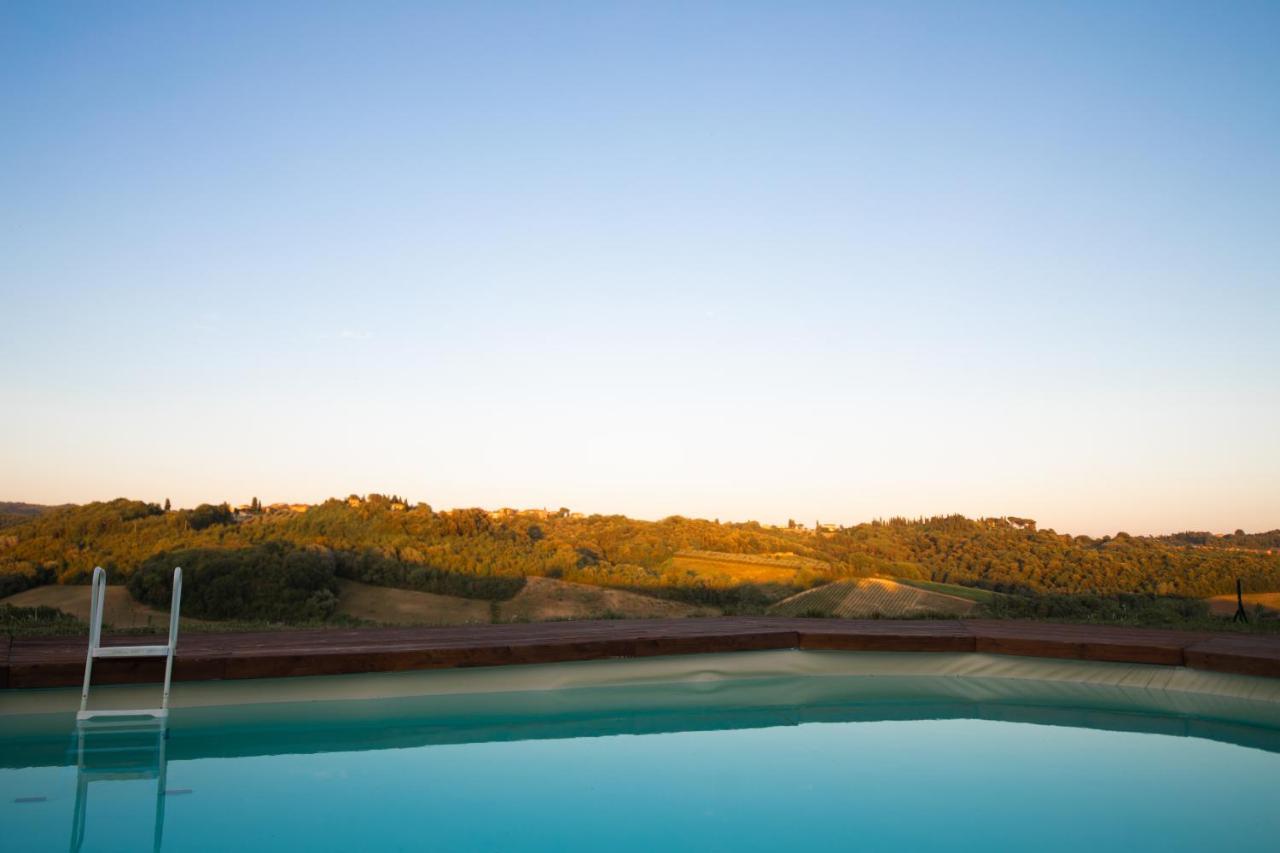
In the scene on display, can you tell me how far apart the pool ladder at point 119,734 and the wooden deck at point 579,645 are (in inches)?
8.9

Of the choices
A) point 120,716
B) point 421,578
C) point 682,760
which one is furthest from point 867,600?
point 120,716

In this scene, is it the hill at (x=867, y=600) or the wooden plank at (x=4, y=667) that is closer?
the wooden plank at (x=4, y=667)

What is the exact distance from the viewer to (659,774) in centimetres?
309

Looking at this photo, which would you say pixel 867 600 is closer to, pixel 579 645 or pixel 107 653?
pixel 579 645

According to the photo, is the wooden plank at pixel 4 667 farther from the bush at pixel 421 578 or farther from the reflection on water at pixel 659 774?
the bush at pixel 421 578

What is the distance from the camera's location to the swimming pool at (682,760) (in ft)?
8.12

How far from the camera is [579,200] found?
10.8 m

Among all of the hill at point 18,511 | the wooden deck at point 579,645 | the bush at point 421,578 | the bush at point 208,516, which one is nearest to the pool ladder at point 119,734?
the wooden deck at point 579,645

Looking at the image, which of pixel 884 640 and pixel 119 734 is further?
pixel 884 640

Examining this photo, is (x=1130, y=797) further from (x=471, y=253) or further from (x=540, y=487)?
(x=540, y=487)

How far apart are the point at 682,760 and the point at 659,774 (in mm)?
209

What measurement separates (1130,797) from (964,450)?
33.0ft

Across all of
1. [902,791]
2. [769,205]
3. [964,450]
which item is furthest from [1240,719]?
[964,450]

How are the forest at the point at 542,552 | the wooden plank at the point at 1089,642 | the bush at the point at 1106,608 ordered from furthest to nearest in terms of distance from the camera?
the forest at the point at 542,552 < the bush at the point at 1106,608 < the wooden plank at the point at 1089,642
